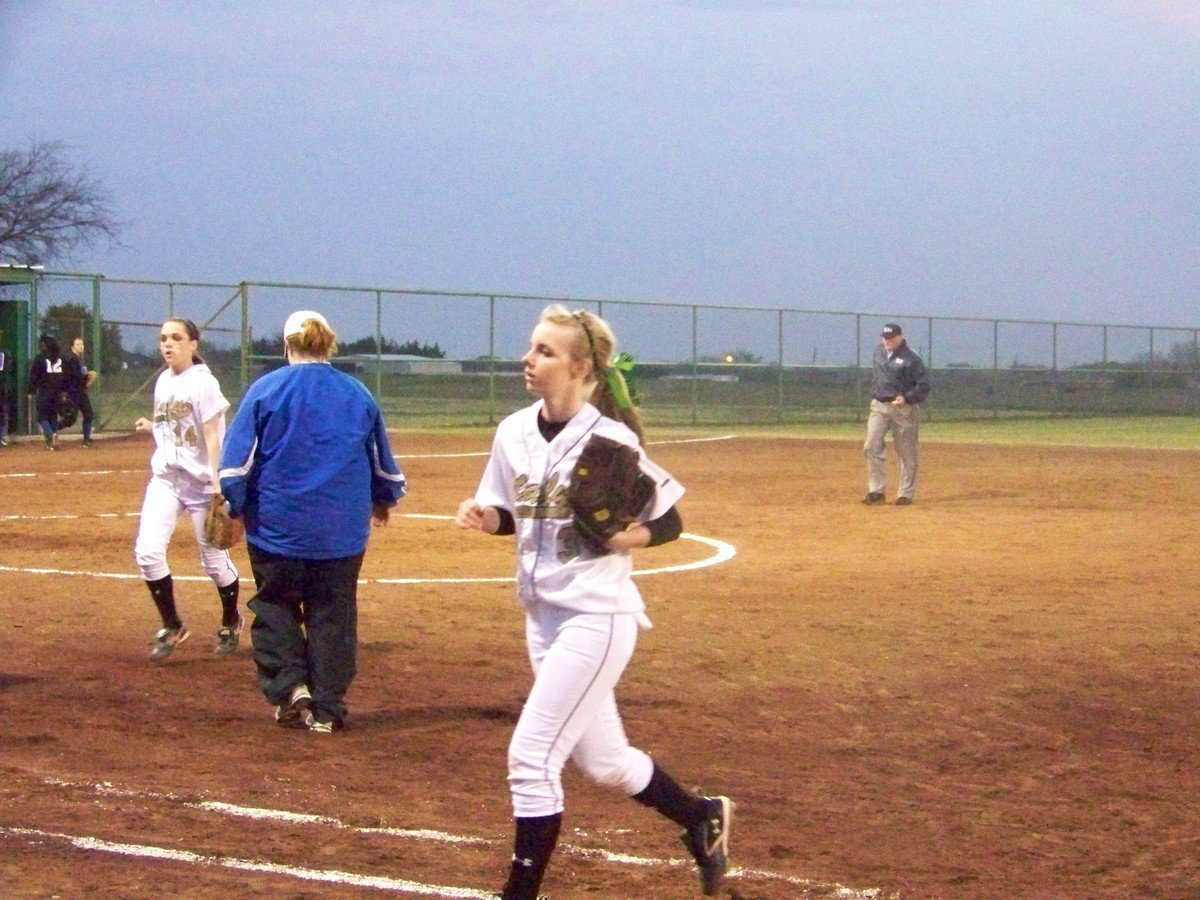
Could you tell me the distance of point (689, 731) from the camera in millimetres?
7121

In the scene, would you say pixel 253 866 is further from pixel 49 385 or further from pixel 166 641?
pixel 49 385

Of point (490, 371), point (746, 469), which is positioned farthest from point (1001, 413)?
point (746, 469)

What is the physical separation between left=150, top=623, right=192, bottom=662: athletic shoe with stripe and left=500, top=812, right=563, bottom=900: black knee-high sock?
4.51 metres

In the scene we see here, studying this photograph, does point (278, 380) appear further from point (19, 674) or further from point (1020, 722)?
point (1020, 722)

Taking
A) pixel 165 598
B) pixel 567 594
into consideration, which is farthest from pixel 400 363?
pixel 567 594

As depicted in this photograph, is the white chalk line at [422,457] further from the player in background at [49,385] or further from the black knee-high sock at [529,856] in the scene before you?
the black knee-high sock at [529,856]

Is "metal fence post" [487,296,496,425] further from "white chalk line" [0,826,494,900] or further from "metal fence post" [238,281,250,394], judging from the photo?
"white chalk line" [0,826,494,900]

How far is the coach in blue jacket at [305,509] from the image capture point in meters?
7.03

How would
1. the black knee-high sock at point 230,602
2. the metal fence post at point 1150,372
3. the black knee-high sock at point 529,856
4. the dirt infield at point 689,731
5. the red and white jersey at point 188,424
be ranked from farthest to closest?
1. the metal fence post at point 1150,372
2. the black knee-high sock at point 230,602
3. the red and white jersey at point 188,424
4. the dirt infield at point 689,731
5. the black knee-high sock at point 529,856

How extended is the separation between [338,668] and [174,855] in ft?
6.68

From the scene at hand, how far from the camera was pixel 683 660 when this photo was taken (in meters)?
8.77

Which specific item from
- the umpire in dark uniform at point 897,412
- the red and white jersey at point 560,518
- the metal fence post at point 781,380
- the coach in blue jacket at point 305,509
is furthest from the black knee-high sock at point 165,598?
the metal fence post at point 781,380

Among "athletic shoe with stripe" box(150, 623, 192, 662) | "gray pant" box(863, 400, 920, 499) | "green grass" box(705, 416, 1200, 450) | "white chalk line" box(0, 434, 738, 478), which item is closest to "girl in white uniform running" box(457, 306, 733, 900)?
"athletic shoe with stripe" box(150, 623, 192, 662)

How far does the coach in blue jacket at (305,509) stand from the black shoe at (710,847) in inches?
103
